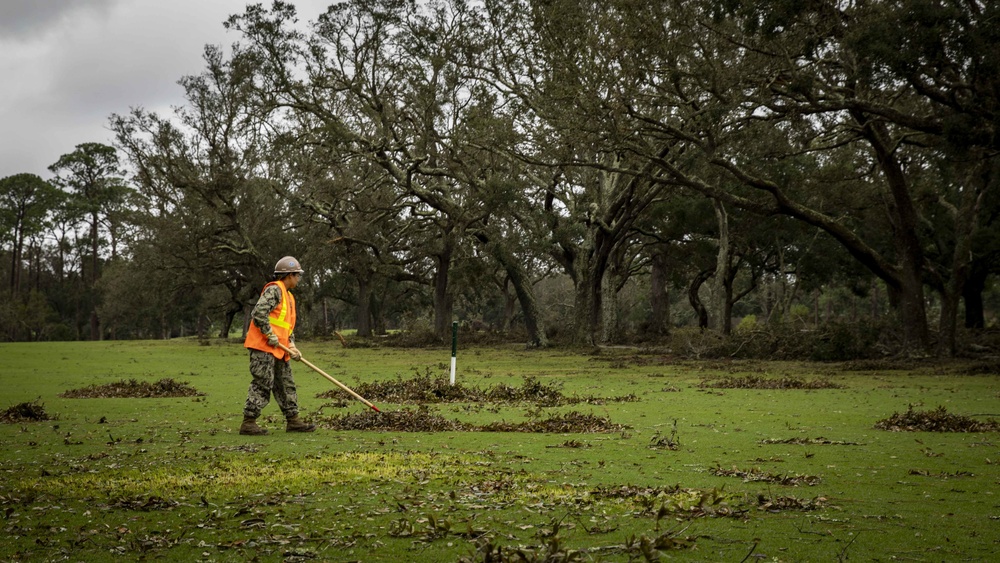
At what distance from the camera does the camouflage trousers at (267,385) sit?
10.8m

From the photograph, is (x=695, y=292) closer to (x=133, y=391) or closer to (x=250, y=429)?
(x=133, y=391)

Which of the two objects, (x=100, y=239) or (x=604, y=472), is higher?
(x=100, y=239)

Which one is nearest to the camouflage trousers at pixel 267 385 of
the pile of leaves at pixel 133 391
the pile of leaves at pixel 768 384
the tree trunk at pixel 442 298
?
the pile of leaves at pixel 133 391

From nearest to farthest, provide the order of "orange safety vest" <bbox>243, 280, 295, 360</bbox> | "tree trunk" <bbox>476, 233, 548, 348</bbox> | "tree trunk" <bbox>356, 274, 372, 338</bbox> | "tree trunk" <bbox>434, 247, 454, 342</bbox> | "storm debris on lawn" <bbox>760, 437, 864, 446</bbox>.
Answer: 1. "storm debris on lawn" <bbox>760, 437, 864, 446</bbox>
2. "orange safety vest" <bbox>243, 280, 295, 360</bbox>
3. "tree trunk" <bbox>476, 233, 548, 348</bbox>
4. "tree trunk" <bbox>434, 247, 454, 342</bbox>
5. "tree trunk" <bbox>356, 274, 372, 338</bbox>

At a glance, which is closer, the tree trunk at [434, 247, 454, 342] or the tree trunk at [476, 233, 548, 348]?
the tree trunk at [476, 233, 548, 348]

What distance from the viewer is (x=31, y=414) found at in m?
12.1

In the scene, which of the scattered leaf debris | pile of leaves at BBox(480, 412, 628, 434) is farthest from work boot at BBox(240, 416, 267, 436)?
the scattered leaf debris

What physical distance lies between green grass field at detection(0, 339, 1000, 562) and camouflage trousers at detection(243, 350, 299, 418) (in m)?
0.41

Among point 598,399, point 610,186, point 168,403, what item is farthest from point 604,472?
point 610,186

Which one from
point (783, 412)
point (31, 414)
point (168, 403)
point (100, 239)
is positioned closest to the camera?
point (31, 414)

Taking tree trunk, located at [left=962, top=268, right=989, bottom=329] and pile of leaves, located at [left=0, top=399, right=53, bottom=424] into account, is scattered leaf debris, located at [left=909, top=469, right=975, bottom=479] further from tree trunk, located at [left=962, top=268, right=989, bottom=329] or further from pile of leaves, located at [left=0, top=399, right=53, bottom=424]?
tree trunk, located at [left=962, top=268, right=989, bottom=329]

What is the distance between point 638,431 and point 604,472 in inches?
130

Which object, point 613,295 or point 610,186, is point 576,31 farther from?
point 613,295

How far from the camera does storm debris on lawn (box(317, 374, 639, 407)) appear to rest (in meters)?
15.4
